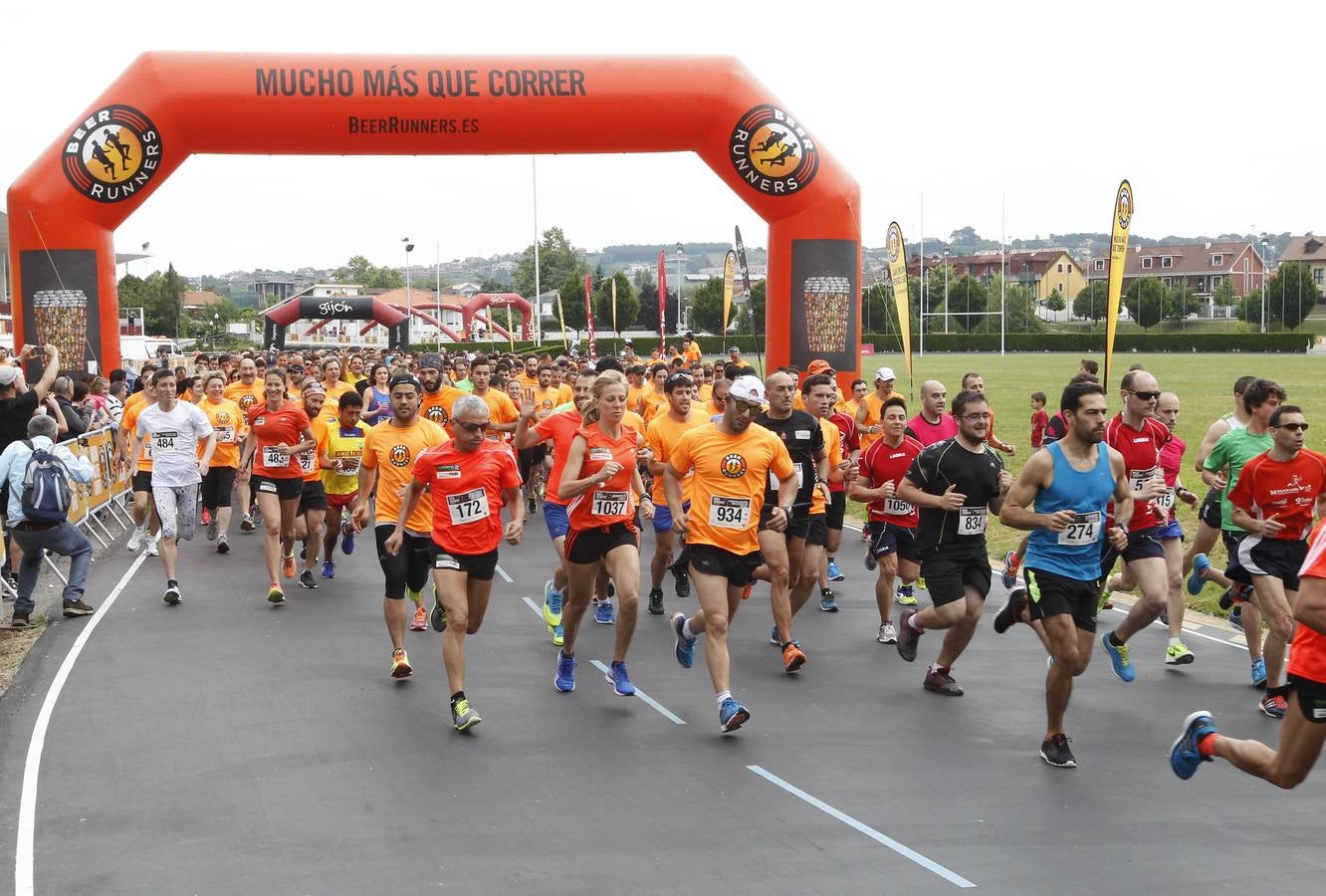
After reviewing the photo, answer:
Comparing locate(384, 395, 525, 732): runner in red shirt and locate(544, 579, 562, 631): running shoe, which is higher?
locate(384, 395, 525, 732): runner in red shirt

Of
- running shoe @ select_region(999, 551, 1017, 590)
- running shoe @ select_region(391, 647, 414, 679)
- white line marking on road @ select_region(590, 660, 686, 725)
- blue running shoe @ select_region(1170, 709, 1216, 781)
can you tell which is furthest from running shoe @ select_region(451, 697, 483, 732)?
running shoe @ select_region(999, 551, 1017, 590)

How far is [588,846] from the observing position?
5.83 meters

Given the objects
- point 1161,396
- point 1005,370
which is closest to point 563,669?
point 1161,396

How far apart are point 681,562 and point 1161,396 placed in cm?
414

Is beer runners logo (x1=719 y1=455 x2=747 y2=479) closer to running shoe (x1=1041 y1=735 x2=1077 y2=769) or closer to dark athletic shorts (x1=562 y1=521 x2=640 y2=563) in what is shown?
dark athletic shorts (x1=562 y1=521 x2=640 y2=563)

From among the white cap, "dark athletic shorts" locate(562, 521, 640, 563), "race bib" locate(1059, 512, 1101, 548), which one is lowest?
"dark athletic shorts" locate(562, 521, 640, 563)

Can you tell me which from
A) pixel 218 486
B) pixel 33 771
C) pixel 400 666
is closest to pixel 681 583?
pixel 400 666

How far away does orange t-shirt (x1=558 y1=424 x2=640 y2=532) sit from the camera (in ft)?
27.7

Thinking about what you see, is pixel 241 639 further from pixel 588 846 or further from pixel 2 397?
pixel 588 846

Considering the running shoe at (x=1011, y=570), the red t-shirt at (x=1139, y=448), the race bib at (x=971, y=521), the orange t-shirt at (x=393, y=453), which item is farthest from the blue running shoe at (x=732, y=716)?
the running shoe at (x=1011, y=570)

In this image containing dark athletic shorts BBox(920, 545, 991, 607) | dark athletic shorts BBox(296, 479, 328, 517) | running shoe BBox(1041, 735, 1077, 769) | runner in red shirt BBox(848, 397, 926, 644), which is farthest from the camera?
dark athletic shorts BBox(296, 479, 328, 517)

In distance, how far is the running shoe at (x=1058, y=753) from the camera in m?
6.97

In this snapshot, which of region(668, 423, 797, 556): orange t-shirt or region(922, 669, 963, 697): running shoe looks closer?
region(668, 423, 797, 556): orange t-shirt

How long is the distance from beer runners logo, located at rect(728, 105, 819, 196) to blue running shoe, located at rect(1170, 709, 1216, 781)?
1364 cm
